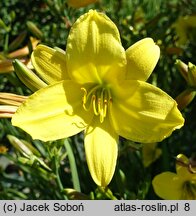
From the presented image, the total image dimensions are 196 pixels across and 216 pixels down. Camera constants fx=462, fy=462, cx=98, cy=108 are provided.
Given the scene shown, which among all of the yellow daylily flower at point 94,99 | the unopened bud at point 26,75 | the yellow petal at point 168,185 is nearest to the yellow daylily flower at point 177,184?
the yellow petal at point 168,185

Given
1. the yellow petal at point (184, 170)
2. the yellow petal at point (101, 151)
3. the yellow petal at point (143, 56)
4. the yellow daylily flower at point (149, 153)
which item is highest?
the yellow petal at point (143, 56)

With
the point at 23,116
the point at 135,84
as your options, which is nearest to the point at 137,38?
the point at 135,84

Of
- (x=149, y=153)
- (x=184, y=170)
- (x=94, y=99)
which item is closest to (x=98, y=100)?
(x=94, y=99)

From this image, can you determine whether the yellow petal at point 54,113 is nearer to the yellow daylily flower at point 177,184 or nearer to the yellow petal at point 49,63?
the yellow petal at point 49,63

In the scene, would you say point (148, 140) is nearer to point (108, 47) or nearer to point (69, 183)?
point (108, 47)

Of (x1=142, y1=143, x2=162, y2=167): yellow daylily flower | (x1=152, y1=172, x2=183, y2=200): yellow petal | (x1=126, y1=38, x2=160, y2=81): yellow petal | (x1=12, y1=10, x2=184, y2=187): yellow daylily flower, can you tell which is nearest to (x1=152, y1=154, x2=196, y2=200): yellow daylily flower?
(x1=152, y1=172, x2=183, y2=200): yellow petal

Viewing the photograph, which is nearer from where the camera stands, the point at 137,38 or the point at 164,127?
the point at 164,127

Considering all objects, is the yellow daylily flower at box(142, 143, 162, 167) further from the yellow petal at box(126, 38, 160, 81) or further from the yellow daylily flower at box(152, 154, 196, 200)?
the yellow petal at box(126, 38, 160, 81)
